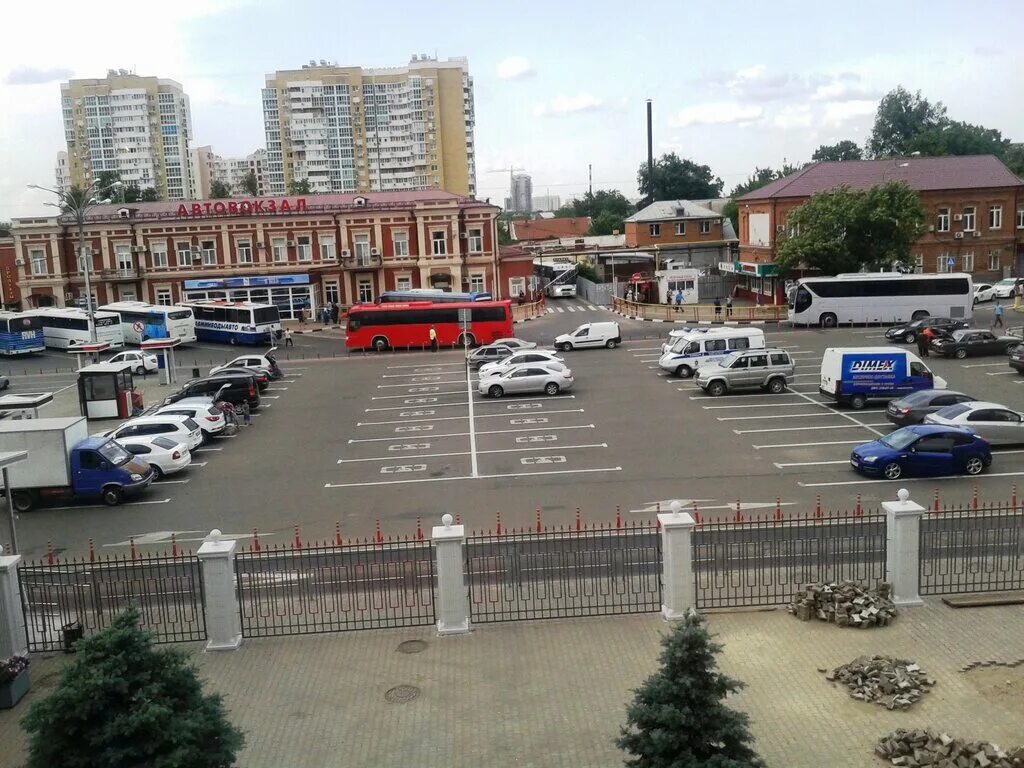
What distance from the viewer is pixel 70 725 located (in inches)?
308

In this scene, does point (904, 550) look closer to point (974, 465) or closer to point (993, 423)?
point (974, 465)

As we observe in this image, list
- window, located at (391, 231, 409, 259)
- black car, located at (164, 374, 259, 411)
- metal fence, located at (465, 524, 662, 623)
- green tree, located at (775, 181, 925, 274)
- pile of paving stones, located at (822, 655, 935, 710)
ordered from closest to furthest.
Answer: pile of paving stones, located at (822, 655, 935, 710)
metal fence, located at (465, 524, 662, 623)
black car, located at (164, 374, 259, 411)
green tree, located at (775, 181, 925, 274)
window, located at (391, 231, 409, 259)

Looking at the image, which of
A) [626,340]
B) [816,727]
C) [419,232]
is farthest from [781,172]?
[816,727]

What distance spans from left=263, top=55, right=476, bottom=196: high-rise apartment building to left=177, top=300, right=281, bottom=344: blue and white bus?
5554 cm

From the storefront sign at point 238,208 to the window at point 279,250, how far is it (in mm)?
1821

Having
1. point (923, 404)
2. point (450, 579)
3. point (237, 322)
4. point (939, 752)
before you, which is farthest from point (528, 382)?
point (939, 752)

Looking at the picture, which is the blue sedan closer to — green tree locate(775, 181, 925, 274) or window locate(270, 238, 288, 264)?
green tree locate(775, 181, 925, 274)

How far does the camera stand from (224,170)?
165875 mm

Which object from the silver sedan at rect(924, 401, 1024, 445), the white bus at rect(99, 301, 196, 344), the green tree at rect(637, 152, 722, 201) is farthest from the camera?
the green tree at rect(637, 152, 722, 201)

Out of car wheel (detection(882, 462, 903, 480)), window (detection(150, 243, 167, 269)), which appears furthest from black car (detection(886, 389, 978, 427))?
window (detection(150, 243, 167, 269))

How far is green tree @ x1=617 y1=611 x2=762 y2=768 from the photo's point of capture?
7.66 m

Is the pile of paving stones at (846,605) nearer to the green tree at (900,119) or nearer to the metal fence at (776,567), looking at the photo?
the metal fence at (776,567)

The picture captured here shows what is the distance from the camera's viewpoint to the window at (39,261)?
59.0 m

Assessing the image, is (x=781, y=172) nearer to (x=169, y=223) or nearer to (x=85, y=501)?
(x=169, y=223)
